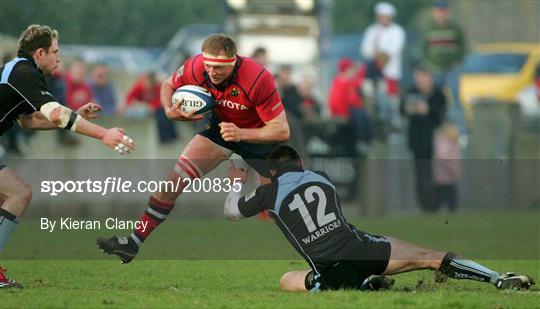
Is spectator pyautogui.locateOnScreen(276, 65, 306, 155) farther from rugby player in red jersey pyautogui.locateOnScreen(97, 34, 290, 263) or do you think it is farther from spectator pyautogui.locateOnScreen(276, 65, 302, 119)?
rugby player in red jersey pyautogui.locateOnScreen(97, 34, 290, 263)

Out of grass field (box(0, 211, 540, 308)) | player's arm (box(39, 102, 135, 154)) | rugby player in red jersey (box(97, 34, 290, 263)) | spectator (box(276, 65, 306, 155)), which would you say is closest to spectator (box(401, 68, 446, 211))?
spectator (box(276, 65, 306, 155))

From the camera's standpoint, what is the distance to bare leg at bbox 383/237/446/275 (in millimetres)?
10883

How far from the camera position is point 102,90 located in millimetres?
23000

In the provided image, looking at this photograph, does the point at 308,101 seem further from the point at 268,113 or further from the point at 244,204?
the point at 244,204

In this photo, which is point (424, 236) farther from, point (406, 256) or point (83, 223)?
point (406, 256)

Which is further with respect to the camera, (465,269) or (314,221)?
(465,269)

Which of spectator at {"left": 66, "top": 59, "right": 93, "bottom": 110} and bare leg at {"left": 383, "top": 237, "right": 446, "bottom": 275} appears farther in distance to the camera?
spectator at {"left": 66, "top": 59, "right": 93, "bottom": 110}

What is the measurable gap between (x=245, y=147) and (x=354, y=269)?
2.44 metres

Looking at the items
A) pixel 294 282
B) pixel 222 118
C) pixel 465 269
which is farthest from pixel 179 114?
pixel 465 269

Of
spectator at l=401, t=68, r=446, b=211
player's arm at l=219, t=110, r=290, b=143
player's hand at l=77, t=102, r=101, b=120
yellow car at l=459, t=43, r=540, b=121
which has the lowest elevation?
yellow car at l=459, t=43, r=540, b=121

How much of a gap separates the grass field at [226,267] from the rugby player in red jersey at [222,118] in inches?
23.6

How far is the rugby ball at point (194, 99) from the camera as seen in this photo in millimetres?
11992

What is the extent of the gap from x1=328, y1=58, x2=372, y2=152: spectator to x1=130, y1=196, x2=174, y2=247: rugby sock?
1080cm

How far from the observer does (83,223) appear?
15.1 metres
